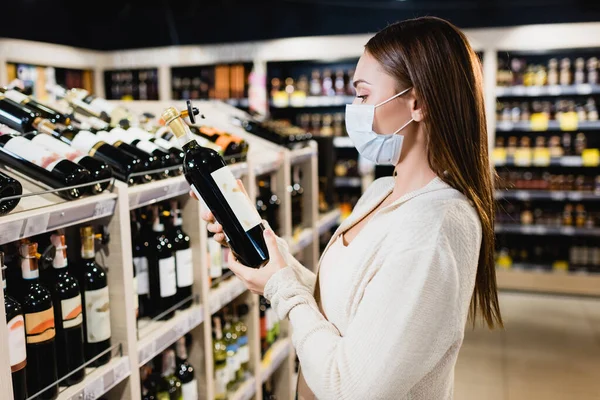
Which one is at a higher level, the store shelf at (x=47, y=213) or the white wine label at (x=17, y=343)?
the store shelf at (x=47, y=213)

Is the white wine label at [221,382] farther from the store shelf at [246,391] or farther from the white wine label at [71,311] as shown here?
the white wine label at [71,311]

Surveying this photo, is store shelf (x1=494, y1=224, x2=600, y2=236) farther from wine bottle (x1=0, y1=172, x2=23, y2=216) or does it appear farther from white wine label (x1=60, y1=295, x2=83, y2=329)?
wine bottle (x1=0, y1=172, x2=23, y2=216)

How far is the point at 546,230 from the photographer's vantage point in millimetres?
5809

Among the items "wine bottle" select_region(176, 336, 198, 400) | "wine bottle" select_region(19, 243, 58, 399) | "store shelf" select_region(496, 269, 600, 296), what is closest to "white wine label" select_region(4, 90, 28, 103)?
"wine bottle" select_region(19, 243, 58, 399)

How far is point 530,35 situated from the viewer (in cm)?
550

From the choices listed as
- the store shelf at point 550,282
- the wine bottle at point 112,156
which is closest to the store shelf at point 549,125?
the store shelf at point 550,282

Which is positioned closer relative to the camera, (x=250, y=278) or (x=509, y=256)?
(x=250, y=278)

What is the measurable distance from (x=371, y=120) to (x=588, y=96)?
5.50m

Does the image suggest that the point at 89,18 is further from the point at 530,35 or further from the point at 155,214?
the point at 155,214

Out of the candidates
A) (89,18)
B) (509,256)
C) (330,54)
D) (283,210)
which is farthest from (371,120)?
(89,18)

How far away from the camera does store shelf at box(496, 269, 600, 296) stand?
5625mm

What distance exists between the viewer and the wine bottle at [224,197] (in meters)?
1.30

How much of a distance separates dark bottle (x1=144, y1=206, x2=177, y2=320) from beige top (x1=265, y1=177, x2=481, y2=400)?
0.71 metres

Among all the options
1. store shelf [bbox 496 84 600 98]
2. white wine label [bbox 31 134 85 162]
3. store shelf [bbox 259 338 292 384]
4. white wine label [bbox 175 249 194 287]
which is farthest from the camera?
store shelf [bbox 496 84 600 98]
